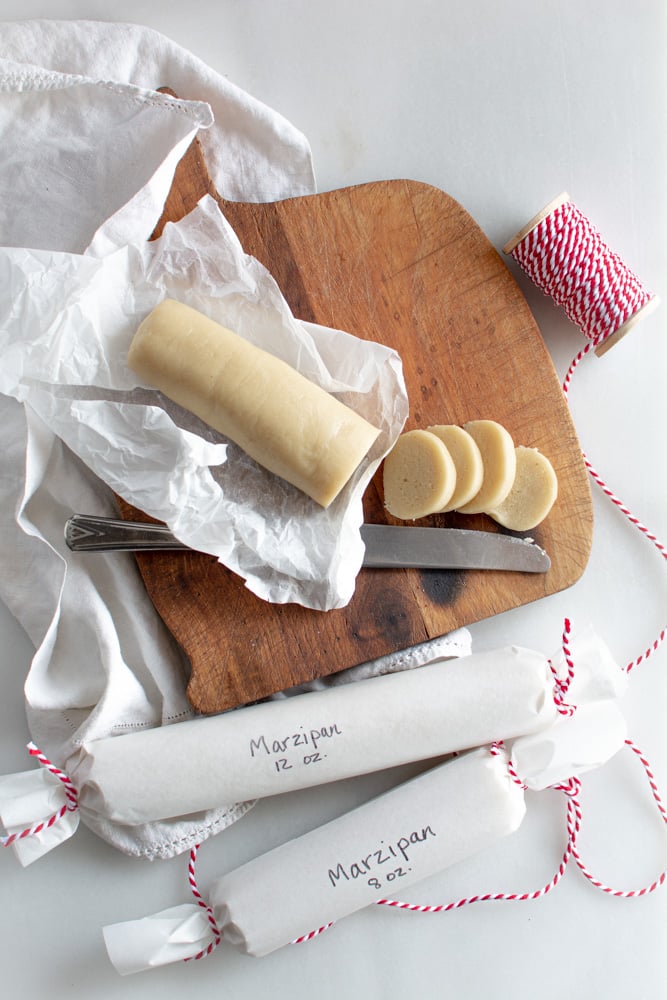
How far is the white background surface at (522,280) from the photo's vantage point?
1345mm

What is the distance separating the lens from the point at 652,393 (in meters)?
1.44

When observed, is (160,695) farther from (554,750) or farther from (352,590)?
(554,750)

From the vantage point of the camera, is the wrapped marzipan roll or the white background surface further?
the white background surface

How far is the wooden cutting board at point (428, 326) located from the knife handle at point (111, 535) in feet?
1.01

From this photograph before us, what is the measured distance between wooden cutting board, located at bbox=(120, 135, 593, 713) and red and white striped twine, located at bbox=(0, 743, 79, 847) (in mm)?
472

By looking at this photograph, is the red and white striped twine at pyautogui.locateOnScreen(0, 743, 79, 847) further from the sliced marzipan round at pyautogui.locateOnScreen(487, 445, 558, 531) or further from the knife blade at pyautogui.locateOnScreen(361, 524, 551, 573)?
the sliced marzipan round at pyautogui.locateOnScreen(487, 445, 558, 531)

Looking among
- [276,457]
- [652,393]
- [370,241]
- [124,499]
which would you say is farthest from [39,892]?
[652,393]

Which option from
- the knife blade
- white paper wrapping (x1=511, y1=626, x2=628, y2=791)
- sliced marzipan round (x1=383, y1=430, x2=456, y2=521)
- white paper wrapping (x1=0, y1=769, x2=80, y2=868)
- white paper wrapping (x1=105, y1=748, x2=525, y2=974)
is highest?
sliced marzipan round (x1=383, y1=430, x2=456, y2=521)

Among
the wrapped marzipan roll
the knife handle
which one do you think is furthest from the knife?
the wrapped marzipan roll

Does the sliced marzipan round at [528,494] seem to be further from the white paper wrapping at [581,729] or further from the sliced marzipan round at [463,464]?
the white paper wrapping at [581,729]

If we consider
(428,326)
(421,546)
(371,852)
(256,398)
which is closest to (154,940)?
(371,852)

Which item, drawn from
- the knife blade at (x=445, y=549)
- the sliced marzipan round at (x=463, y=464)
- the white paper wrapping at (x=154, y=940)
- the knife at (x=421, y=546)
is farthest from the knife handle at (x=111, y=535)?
the white paper wrapping at (x=154, y=940)

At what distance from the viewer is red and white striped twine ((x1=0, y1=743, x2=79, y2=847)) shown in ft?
3.85

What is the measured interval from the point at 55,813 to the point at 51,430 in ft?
1.83
